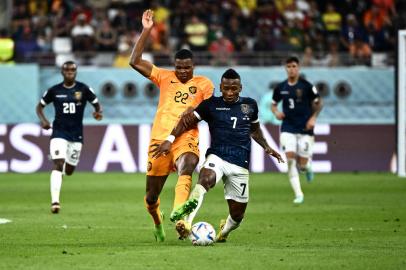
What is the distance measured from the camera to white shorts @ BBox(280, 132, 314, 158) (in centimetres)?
2189

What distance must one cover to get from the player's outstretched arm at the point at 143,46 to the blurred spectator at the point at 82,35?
17986 mm

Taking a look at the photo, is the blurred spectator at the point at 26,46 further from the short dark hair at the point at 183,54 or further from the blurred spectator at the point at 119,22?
the short dark hair at the point at 183,54

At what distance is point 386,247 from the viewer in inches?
520

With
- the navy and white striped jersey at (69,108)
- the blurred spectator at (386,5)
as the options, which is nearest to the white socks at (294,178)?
the navy and white striped jersey at (69,108)

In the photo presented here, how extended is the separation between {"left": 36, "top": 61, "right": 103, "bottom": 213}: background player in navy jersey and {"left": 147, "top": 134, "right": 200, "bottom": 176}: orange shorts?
5748 mm

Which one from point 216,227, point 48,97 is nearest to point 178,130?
point 216,227

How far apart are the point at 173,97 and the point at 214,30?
755 inches

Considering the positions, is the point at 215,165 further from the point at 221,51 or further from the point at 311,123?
the point at 221,51

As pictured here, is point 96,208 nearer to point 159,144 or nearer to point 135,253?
point 159,144

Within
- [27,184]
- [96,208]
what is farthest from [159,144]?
[27,184]

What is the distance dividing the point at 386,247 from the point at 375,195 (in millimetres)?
10021

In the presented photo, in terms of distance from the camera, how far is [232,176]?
530 inches

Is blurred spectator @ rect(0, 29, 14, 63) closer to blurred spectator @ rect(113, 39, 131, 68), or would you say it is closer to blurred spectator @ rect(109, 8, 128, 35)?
blurred spectator @ rect(113, 39, 131, 68)

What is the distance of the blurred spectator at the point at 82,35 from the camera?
1268 inches
